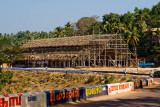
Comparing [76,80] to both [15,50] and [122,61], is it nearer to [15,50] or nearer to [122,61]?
[122,61]

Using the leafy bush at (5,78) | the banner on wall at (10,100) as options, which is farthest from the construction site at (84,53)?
the banner on wall at (10,100)

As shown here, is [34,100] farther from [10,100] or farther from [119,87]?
[119,87]

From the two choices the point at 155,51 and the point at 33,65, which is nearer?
the point at 155,51

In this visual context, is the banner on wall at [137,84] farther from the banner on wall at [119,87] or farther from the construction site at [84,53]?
the construction site at [84,53]

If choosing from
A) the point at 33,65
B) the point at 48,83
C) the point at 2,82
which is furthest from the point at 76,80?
the point at 33,65

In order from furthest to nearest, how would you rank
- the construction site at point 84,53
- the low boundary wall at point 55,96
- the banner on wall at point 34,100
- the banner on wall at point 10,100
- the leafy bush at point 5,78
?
1. the construction site at point 84,53
2. the leafy bush at point 5,78
3. the banner on wall at point 34,100
4. the low boundary wall at point 55,96
5. the banner on wall at point 10,100

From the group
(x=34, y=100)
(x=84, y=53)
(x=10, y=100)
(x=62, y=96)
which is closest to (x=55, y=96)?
(x=62, y=96)

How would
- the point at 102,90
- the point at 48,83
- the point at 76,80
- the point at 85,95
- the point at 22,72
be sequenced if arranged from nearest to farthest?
the point at 85,95 → the point at 102,90 → the point at 76,80 → the point at 48,83 → the point at 22,72

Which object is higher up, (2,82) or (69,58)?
(69,58)

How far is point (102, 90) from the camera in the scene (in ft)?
87.2

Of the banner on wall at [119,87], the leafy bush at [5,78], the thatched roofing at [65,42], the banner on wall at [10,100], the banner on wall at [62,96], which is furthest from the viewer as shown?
the thatched roofing at [65,42]

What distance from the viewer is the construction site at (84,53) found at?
238 ft

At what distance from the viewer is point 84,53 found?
73.3m

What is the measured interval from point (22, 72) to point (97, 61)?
842 inches
